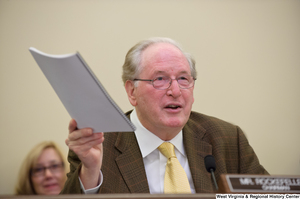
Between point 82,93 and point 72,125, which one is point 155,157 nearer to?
point 72,125

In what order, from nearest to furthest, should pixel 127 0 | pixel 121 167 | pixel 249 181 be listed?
1. pixel 249 181
2. pixel 121 167
3. pixel 127 0

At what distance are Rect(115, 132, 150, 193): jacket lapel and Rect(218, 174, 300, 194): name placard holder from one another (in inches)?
25.2

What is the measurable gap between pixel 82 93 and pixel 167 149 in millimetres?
750

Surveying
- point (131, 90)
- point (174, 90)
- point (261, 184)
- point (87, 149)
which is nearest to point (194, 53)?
point (131, 90)

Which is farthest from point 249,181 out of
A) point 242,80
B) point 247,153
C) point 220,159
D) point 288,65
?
point 288,65

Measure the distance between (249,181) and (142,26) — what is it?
234 cm

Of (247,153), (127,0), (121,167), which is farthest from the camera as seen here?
(127,0)

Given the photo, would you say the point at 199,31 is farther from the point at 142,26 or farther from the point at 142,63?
the point at 142,63

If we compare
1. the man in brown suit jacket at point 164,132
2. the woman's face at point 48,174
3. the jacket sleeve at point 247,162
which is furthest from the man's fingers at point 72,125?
the woman's face at point 48,174

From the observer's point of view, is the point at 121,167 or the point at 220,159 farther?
the point at 220,159

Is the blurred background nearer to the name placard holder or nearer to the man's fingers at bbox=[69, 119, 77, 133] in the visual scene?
the man's fingers at bbox=[69, 119, 77, 133]

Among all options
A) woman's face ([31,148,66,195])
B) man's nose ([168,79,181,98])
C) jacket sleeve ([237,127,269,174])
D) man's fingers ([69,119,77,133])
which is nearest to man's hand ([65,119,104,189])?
man's fingers ([69,119,77,133])

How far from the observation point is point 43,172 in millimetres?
2275

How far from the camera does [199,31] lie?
304 cm
